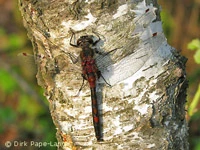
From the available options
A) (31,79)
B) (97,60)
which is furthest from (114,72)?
(31,79)

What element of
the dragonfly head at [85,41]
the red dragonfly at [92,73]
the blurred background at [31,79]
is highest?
the blurred background at [31,79]

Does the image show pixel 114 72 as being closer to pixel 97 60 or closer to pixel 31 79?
pixel 97 60

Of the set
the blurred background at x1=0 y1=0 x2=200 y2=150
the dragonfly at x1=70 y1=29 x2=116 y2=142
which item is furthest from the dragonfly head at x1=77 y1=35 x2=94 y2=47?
the blurred background at x1=0 y1=0 x2=200 y2=150

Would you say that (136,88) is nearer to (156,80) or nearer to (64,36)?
(156,80)

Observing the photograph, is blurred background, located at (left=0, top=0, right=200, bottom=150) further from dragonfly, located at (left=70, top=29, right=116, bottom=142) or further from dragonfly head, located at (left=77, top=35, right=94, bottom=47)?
dragonfly head, located at (left=77, top=35, right=94, bottom=47)

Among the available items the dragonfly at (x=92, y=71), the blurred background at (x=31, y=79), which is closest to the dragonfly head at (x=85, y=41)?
the dragonfly at (x=92, y=71)

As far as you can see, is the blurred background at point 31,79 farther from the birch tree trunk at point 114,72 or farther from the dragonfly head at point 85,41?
the dragonfly head at point 85,41
